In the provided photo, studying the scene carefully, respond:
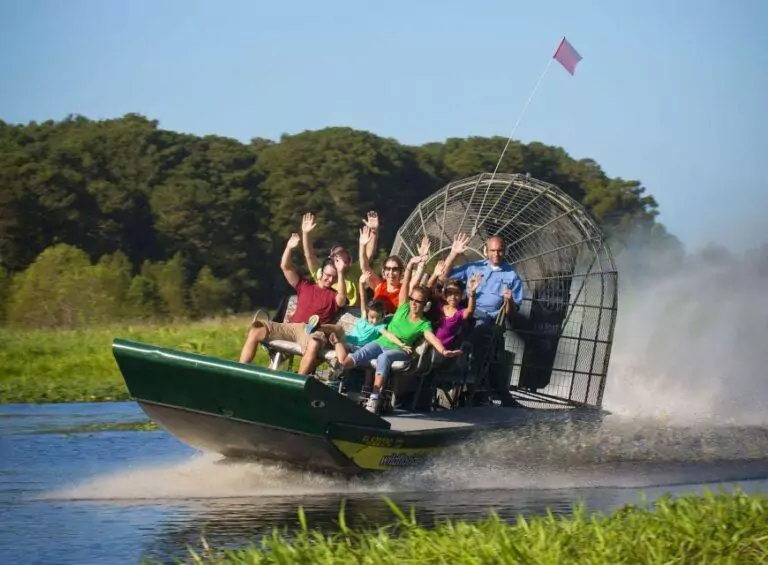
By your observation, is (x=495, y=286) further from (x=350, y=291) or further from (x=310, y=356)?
(x=310, y=356)

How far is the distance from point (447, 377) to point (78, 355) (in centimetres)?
1729

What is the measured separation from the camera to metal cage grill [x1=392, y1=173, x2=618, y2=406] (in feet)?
53.0

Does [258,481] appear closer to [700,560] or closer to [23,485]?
[23,485]

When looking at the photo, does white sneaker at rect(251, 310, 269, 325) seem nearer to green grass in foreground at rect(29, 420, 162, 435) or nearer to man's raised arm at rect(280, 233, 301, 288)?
man's raised arm at rect(280, 233, 301, 288)

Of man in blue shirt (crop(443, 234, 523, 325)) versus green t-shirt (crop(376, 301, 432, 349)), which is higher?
man in blue shirt (crop(443, 234, 523, 325))

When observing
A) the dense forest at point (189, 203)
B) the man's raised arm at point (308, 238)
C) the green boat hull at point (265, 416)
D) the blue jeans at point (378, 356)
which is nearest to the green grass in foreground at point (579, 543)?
the green boat hull at point (265, 416)

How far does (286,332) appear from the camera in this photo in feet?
45.4

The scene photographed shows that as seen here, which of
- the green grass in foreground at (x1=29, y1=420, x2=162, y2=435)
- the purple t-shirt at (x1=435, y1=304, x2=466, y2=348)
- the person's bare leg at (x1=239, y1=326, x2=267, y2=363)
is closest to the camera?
the person's bare leg at (x1=239, y1=326, x2=267, y2=363)

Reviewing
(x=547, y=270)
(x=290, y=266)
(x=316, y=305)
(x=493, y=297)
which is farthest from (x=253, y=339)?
(x=547, y=270)

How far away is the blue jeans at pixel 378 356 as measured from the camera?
13625mm

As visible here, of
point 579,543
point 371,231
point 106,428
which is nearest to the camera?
point 579,543

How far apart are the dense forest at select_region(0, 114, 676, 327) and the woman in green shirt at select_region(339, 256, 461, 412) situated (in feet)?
101

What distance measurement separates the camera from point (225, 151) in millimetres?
75938

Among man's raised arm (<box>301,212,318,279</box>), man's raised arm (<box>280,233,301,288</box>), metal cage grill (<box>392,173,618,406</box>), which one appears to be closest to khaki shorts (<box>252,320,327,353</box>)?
man's raised arm (<box>280,233,301,288</box>)
